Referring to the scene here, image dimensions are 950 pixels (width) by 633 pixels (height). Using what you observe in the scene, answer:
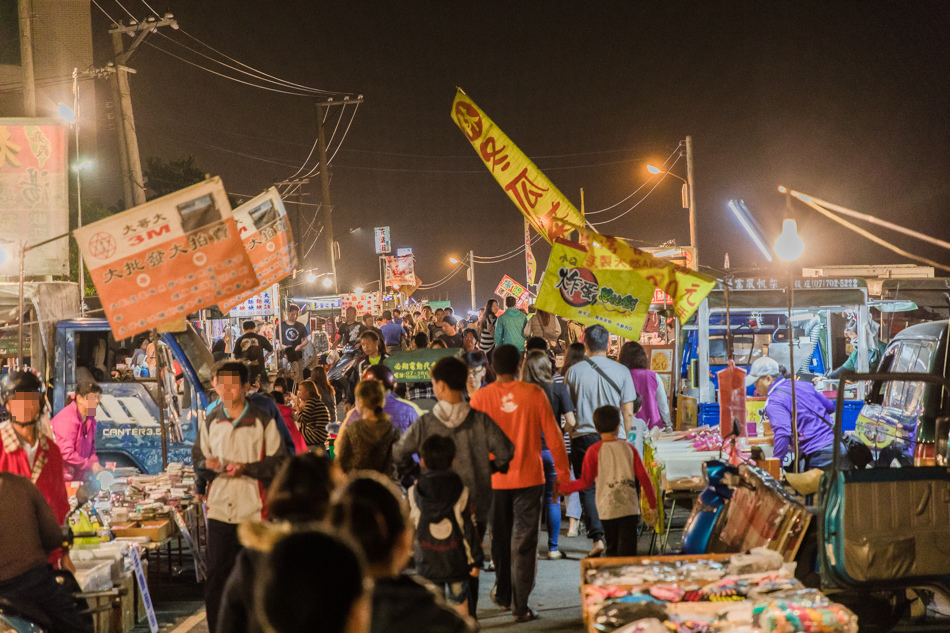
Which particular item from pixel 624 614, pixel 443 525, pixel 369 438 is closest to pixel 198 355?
pixel 369 438

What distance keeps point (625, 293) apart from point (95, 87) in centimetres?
2593

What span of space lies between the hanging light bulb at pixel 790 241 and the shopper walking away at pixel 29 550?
18.4ft

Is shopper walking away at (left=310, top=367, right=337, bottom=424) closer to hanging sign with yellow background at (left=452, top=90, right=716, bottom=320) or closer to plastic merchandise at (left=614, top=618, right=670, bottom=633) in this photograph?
hanging sign with yellow background at (left=452, top=90, right=716, bottom=320)

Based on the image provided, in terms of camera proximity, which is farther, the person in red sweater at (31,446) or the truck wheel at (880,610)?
the truck wheel at (880,610)

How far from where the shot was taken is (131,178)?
56.3ft

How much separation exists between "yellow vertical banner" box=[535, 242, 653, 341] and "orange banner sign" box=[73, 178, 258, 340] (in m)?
3.04

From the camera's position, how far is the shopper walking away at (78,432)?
7.56m

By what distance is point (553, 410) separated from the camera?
25.1ft

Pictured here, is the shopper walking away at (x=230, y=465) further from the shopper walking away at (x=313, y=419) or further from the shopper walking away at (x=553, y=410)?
the shopper walking away at (x=313, y=419)

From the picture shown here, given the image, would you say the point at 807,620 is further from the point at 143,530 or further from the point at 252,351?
the point at 252,351

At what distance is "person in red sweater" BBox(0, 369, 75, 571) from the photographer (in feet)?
15.7

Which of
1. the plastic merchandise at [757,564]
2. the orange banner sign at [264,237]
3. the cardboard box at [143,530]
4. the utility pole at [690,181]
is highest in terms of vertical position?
the utility pole at [690,181]

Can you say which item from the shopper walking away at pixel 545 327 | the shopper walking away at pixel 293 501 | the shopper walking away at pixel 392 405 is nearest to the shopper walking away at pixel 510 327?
the shopper walking away at pixel 545 327

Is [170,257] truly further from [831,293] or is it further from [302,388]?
[831,293]
